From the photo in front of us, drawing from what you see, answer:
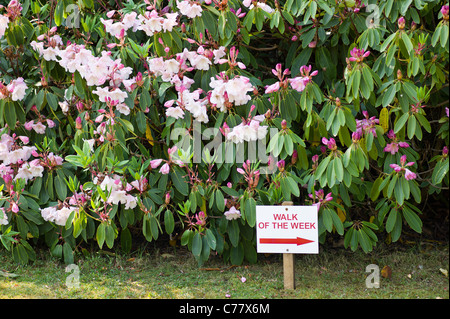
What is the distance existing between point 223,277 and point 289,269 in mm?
464

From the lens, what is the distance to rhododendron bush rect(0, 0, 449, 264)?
2795 millimetres

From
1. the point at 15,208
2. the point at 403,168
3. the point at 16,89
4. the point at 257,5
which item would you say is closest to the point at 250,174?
the point at 403,168

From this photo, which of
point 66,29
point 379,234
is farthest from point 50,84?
point 379,234

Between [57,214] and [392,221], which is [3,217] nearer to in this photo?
[57,214]

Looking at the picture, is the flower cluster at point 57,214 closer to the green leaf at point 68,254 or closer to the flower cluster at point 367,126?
the green leaf at point 68,254

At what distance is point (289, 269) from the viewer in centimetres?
280

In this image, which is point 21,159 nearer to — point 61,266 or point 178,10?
point 61,266

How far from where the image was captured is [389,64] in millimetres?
2674

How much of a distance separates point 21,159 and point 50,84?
0.54 meters

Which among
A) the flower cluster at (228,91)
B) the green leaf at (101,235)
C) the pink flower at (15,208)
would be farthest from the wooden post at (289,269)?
the pink flower at (15,208)

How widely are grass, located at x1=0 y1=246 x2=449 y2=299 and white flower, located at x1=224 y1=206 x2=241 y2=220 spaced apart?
333 mm

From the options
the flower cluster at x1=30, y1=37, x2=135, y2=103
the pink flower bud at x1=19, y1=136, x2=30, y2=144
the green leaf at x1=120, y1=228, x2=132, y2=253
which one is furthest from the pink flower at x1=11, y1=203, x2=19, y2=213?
the flower cluster at x1=30, y1=37, x2=135, y2=103

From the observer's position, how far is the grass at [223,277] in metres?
2.83

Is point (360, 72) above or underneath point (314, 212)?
above
